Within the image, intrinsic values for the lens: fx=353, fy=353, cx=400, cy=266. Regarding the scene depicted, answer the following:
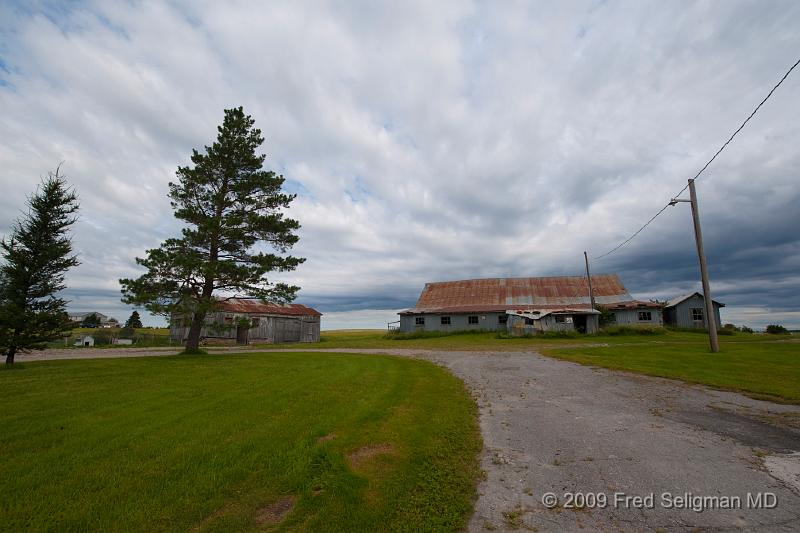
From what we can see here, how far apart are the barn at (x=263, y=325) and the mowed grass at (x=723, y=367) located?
3073cm

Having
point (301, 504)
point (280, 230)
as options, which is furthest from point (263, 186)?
point (301, 504)

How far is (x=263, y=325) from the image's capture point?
4009 centimetres

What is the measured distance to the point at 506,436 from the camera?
6895mm

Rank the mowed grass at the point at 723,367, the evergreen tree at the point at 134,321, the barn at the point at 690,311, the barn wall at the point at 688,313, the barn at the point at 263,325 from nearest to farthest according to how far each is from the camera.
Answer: the mowed grass at the point at 723,367 < the barn at the point at 263,325 < the barn at the point at 690,311 < the barn wall at the point at 688,313 < the evergreen tree at the point at 134,321

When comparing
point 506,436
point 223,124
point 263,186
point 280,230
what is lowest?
point 506,436

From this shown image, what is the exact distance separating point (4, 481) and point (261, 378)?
805 centimetres

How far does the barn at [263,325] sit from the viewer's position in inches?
1526

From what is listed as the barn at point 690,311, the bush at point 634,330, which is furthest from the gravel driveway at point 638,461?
the barn at point 690,311

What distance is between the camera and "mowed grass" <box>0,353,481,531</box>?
4.00 metres

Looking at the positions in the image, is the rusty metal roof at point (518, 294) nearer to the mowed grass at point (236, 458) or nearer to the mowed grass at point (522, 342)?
the mowed grass at point (522, 342)

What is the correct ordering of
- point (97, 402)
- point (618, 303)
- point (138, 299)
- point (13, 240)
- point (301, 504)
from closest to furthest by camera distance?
point (301, 504) → point (97, 402) → point (13, 240) → point (138, 299) → point (618, 303)

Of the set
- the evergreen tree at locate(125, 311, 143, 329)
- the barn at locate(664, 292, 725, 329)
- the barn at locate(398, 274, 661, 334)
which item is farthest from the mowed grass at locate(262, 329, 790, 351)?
the evergreen tree at locate(125, 311, 143, 329)

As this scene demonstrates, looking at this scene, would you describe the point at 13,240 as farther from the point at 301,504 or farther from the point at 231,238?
the point at 301,504

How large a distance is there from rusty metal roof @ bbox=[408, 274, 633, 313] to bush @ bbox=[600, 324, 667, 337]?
7857 millimetres
